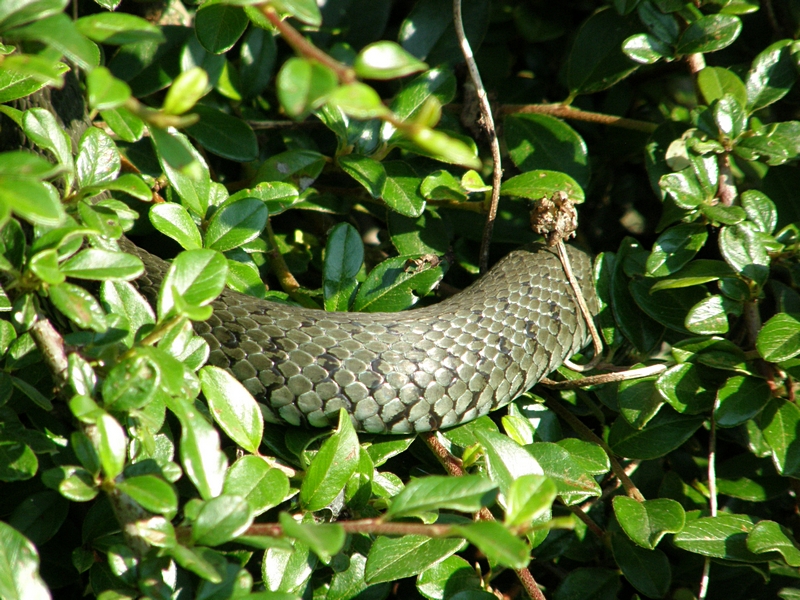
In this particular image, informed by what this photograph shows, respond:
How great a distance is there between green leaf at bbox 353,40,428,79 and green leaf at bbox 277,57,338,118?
75 millimetres

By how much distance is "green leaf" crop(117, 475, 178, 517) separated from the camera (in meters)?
1.20

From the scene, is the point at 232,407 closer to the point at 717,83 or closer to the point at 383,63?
the point at 383,63

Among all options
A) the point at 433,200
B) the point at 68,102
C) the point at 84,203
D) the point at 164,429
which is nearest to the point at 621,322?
the point at 433,200

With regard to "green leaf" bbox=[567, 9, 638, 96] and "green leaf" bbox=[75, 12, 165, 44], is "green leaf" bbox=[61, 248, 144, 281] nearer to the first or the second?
"green leaf" bbox=[75, 12, 165, 44]

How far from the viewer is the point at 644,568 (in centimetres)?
190

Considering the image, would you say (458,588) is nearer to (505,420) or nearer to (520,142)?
(505,420)

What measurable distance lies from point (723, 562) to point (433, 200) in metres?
1.30

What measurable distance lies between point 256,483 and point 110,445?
1.11 feet

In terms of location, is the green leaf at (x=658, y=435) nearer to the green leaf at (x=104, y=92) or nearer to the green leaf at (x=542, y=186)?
the green leaf at (x=542, y=186)

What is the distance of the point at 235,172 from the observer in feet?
8.20

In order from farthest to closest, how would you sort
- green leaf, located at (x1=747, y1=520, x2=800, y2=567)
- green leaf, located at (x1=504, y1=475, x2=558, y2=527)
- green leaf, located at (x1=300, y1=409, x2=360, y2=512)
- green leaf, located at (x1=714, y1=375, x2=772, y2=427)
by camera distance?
1. green leaf, located at (x1=714, y1=375, x2=772, y2=427)
2. green leaf, located at (x1=747, y1=520, x2=800, y2=567)
3. green leaf, located at (x1=300, y1=409, x2=360, y2=512)
4. green leaf, located at (x1=504, y1=475, x2=558, y2=527)

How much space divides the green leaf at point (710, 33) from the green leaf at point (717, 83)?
0.31ft

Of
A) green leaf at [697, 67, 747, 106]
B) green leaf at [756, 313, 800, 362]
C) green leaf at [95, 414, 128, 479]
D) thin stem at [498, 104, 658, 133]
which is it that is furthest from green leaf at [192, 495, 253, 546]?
green leaf at [697, 67, 747, 106]

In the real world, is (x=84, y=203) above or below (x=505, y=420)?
above
